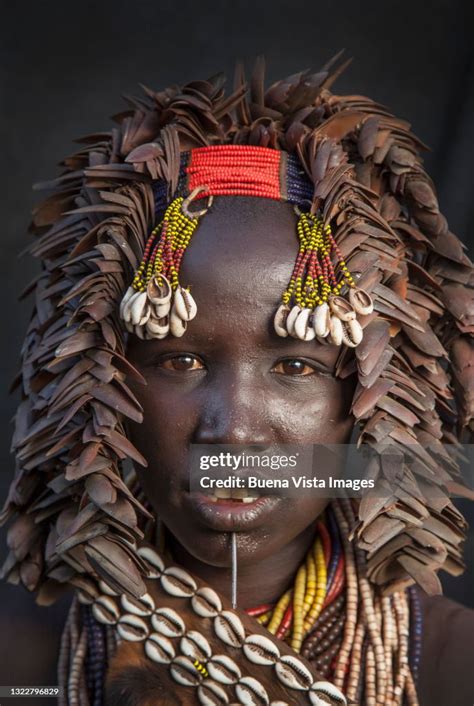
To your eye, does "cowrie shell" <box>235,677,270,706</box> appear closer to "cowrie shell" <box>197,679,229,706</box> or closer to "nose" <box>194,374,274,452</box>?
"cowrie shell" <box>197,679,229,706</box>

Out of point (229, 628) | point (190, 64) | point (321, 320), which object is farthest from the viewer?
point (190, 64)

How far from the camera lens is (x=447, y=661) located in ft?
5.64

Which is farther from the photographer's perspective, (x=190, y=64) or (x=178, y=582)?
(x=190, y=64)

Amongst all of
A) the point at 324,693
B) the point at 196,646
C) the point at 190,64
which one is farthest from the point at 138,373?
the point at 190,64

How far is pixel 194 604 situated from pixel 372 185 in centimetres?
67

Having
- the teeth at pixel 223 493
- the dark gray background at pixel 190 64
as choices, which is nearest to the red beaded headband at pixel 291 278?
the teeth at pixel 223 493

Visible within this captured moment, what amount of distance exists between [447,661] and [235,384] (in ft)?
1.79

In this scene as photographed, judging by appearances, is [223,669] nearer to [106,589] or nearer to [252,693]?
[252,693]

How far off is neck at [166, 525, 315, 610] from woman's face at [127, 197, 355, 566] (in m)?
0.09

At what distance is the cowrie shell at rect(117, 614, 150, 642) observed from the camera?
166 centimetres

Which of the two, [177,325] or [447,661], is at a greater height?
[177,325]

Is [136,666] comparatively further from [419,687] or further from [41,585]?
[419,687]

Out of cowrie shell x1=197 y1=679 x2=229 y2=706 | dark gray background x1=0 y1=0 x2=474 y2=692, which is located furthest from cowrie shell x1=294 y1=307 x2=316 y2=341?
dark gray background x1=0 y1=0 x2=474 y2=692

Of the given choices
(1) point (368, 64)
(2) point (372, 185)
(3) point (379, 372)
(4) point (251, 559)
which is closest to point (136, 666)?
(4) point (251, 559)
